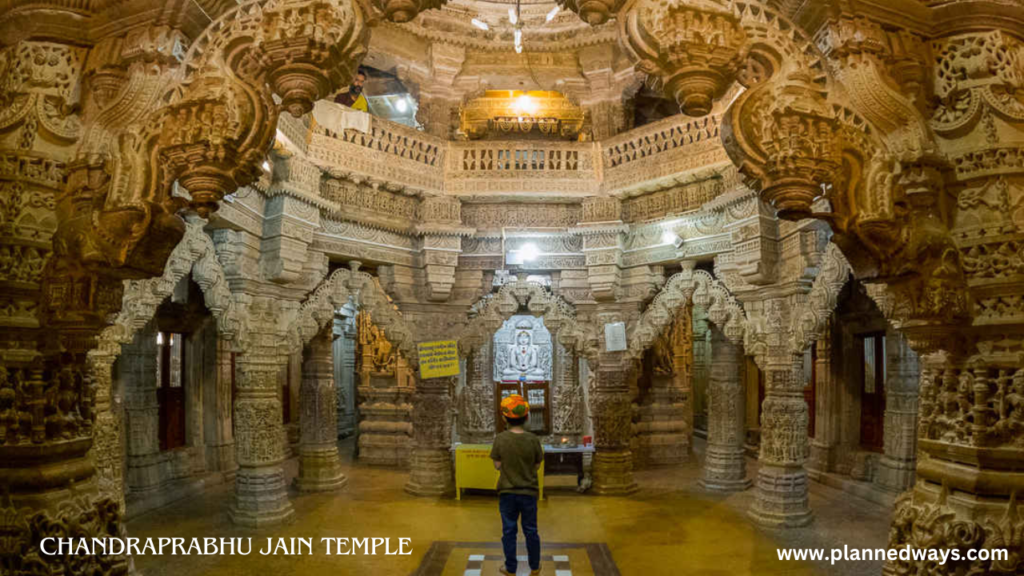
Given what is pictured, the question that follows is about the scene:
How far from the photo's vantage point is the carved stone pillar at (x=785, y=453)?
8.02 m

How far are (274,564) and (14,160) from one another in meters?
4.70

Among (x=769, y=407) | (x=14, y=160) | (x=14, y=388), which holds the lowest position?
(x=769, y=407)

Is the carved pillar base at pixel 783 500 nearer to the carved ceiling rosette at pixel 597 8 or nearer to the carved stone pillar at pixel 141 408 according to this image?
the carved ceiling rosette at pixel 597 8

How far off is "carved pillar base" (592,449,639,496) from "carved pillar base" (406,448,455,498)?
2.18m

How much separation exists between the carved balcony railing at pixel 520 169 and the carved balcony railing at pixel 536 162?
0.05 feet

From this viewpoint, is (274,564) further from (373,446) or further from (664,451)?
(664,451)

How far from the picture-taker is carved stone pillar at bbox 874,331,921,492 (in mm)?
9125

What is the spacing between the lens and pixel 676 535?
7793 millimetres

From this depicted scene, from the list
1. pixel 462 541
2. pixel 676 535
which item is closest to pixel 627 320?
pixel 676 535

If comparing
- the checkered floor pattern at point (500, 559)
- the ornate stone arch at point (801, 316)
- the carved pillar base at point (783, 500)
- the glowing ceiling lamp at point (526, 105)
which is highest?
the glowing ceiling lamp at point (526, 105)

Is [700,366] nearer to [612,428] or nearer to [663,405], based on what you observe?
[663,405]

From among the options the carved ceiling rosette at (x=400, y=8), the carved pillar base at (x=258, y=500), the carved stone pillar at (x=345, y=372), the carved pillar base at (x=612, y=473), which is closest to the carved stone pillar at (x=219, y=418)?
the carved pillar base at (x=258, y=500)

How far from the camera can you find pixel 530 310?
10141 mm

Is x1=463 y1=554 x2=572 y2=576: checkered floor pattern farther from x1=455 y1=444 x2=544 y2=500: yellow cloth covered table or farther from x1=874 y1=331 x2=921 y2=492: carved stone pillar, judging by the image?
x1=874 y1=331 x2=921 y2=492: carved stone pillar
